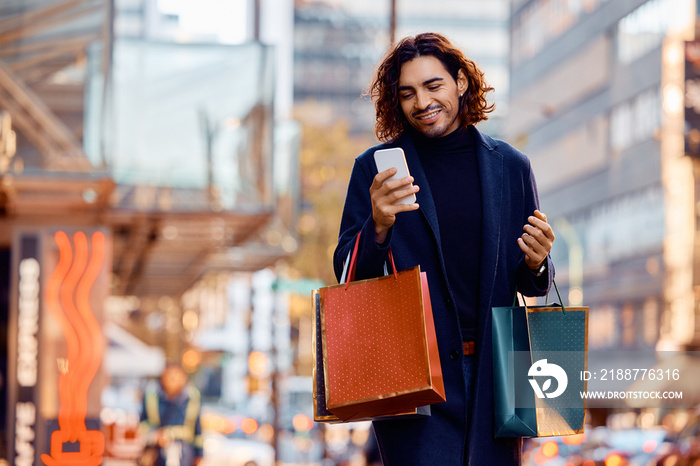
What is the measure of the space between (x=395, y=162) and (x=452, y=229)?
36 cm

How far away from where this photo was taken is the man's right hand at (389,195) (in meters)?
2.62

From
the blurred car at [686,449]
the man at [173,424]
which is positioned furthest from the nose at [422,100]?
the man at [173,424]

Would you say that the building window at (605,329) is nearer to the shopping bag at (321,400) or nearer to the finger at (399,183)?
the shopping bag at (321,400)

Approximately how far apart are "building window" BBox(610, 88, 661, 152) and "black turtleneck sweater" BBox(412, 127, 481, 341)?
45067mm

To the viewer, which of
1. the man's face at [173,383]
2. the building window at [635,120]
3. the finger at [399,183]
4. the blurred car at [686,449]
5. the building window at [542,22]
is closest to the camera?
the finger at [399,183]

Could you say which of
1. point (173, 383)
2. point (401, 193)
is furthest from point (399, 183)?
point (173, 383)

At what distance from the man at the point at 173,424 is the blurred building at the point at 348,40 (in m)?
94.2

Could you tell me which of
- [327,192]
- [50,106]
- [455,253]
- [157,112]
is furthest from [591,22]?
[455,253]

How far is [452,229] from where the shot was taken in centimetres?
296

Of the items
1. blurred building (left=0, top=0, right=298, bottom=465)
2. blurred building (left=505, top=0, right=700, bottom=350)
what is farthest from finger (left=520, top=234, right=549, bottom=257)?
blurred building (left=505, top=0, right=700, bottom=350)

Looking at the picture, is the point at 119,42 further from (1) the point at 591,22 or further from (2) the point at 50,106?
(1) the point at 591,22

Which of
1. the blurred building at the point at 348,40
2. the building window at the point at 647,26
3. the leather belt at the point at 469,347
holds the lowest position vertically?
the leather belt at the point at 469,347

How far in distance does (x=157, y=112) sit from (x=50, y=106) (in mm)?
3445

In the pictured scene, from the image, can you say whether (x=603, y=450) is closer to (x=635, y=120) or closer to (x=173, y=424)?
(x=173, y=424)
